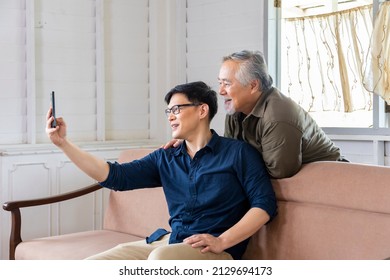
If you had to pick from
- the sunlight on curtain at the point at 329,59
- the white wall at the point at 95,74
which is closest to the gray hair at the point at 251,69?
the white wall at the point at 95,74

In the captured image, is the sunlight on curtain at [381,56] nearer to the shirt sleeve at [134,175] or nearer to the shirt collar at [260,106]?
the shirt collar at [260,106]

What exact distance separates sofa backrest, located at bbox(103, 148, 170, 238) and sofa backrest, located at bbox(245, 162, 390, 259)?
66 cm

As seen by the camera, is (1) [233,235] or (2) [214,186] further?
(2) [214,186]

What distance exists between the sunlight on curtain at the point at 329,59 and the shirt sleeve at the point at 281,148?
55.0 inches

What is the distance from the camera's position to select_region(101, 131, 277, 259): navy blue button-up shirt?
2.21m

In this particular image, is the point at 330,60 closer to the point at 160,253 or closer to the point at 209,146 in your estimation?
the point at 209,146

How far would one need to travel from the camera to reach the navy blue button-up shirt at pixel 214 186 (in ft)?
7.24

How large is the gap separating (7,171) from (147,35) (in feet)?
4.89

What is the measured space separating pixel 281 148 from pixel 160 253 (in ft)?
2.06

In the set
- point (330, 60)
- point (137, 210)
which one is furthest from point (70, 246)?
point (330, 60)

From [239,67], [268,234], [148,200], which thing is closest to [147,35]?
[148,200]

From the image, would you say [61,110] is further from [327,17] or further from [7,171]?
[327,17]

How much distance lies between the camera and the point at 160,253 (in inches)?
80.2

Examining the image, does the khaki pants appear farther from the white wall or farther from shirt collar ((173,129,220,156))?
the white wall
